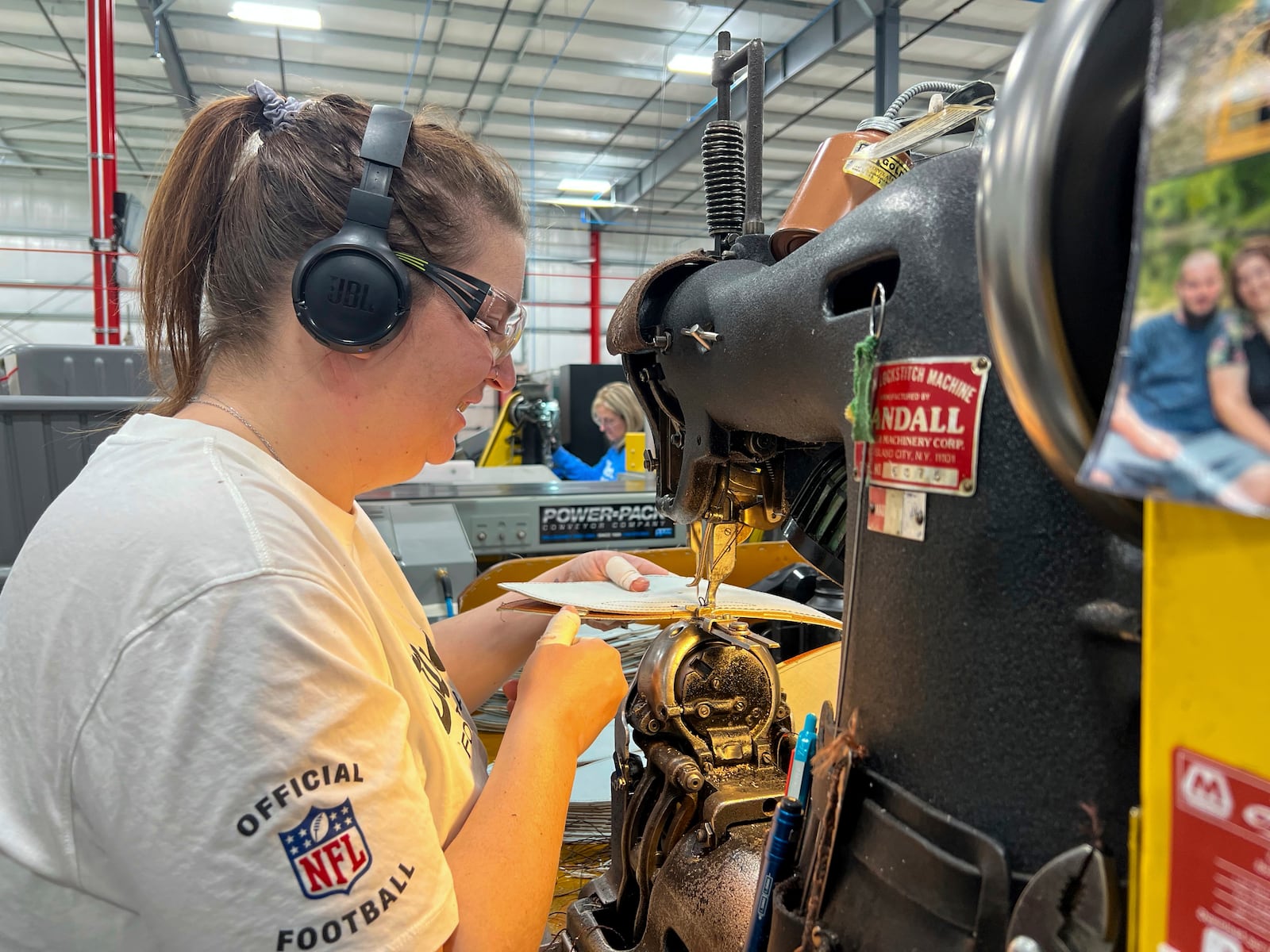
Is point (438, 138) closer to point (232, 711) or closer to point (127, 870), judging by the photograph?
point (232, 711)

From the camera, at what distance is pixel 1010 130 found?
0.32 m

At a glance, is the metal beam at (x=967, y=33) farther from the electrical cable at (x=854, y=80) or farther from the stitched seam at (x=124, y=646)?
the stitched seam at (x=124, y=646)

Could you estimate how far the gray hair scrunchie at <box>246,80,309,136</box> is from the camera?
0.83m

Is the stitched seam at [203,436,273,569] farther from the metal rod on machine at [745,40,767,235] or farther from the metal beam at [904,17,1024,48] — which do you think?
the metal beam at [904,17,1024,48]

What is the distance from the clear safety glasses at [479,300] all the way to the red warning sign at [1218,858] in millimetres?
717

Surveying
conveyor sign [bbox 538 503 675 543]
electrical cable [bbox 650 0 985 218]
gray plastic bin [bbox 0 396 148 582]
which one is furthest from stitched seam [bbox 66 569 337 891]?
electrical cable [bbox 650 0 985 218]

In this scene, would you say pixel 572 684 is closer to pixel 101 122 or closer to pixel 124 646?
pixel 124 646

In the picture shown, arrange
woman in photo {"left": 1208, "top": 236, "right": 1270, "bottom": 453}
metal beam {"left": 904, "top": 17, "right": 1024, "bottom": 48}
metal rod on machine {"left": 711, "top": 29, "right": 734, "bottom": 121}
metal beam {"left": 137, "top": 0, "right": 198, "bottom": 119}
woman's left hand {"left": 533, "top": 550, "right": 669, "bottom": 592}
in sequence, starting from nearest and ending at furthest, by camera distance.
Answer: woman in photo {"left": 1208, "top": 236, "right": 1270, "bottom": 453}, metal rod on machine {"left": 711, "top": 29, "right": 734, "bottom": 121}, woman's left hand {"left": 533, "top": 550, "right": 669, "bottom": 592}, metal beam {"left": 137, "top": 0, "right": 198, "bottom": 119}, metal beam {"left": 904, "top": 17, "right": 1024, "bottom": 48}

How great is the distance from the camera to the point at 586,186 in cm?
1051

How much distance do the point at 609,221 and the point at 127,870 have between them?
465 inches

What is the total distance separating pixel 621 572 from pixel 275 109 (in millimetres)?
736

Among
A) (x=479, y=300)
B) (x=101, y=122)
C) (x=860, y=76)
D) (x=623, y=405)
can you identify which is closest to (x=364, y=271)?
(x=479, y=300)

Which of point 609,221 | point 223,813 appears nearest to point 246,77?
point 609,221

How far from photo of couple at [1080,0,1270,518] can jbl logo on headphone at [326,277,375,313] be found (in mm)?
632
